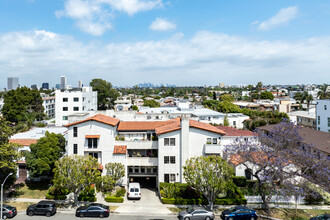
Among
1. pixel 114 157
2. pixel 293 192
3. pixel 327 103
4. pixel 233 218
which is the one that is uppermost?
pixel 327 103

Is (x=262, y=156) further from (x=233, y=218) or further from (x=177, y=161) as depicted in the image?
(x=177, y=161)

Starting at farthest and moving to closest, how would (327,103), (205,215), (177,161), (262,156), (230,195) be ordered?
(327,103), (177,161), (230,195), (262,156), (205,215)

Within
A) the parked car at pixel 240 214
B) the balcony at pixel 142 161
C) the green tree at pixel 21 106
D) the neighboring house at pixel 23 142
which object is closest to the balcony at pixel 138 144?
the balcony at pixel 142 161

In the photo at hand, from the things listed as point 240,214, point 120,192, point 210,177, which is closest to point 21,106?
point 120,192

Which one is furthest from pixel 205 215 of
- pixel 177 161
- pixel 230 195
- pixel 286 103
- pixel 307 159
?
pixel 286 103

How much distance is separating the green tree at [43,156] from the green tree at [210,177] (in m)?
19.5

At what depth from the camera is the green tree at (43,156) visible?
3588cm

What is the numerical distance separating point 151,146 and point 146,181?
7.28 metres

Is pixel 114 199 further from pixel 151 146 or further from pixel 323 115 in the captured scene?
pixel 323 115

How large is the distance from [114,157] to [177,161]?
9546 mm

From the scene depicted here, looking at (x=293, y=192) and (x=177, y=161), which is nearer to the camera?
(x=293, y=192)

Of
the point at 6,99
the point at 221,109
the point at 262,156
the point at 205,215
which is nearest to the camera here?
the point at 205,215

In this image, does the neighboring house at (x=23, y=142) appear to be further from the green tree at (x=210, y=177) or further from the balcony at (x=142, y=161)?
the green tree at (x=210, y=177)

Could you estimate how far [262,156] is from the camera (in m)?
32.8
